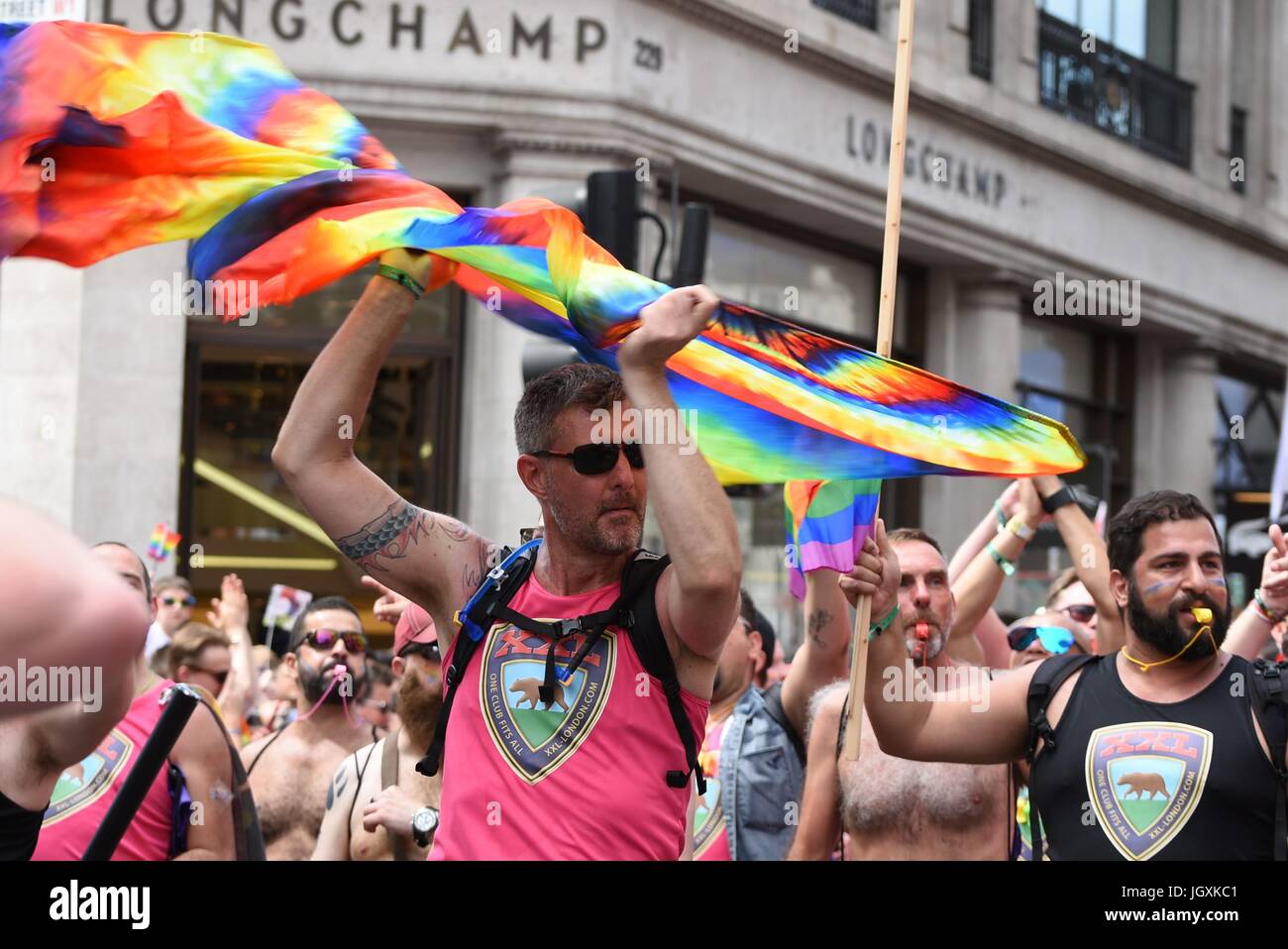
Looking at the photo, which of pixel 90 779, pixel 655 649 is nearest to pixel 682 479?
pixel 655 649

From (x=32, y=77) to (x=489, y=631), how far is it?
4.77ft

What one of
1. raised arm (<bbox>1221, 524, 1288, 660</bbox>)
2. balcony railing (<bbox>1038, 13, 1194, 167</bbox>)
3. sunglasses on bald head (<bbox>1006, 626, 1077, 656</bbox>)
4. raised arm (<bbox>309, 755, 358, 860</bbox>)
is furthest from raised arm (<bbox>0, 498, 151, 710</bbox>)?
balcony railing (<bbox>1038, 13, 1194, 167</bbox>)

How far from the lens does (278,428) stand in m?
14.4

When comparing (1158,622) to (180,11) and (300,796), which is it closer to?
(300,796)

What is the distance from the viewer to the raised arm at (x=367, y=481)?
4.08 metres

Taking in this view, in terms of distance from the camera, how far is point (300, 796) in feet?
24.0

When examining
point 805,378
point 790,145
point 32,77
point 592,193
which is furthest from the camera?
point 790,145

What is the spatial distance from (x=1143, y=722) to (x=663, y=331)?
1606mm

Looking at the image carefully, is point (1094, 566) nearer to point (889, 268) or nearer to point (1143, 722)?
point (1143, 722)

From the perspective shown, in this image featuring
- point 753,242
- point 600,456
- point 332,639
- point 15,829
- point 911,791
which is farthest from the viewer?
point 753,242

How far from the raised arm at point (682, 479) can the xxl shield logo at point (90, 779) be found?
2411mm

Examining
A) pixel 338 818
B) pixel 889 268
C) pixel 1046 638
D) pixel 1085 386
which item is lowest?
pixel 338 818
